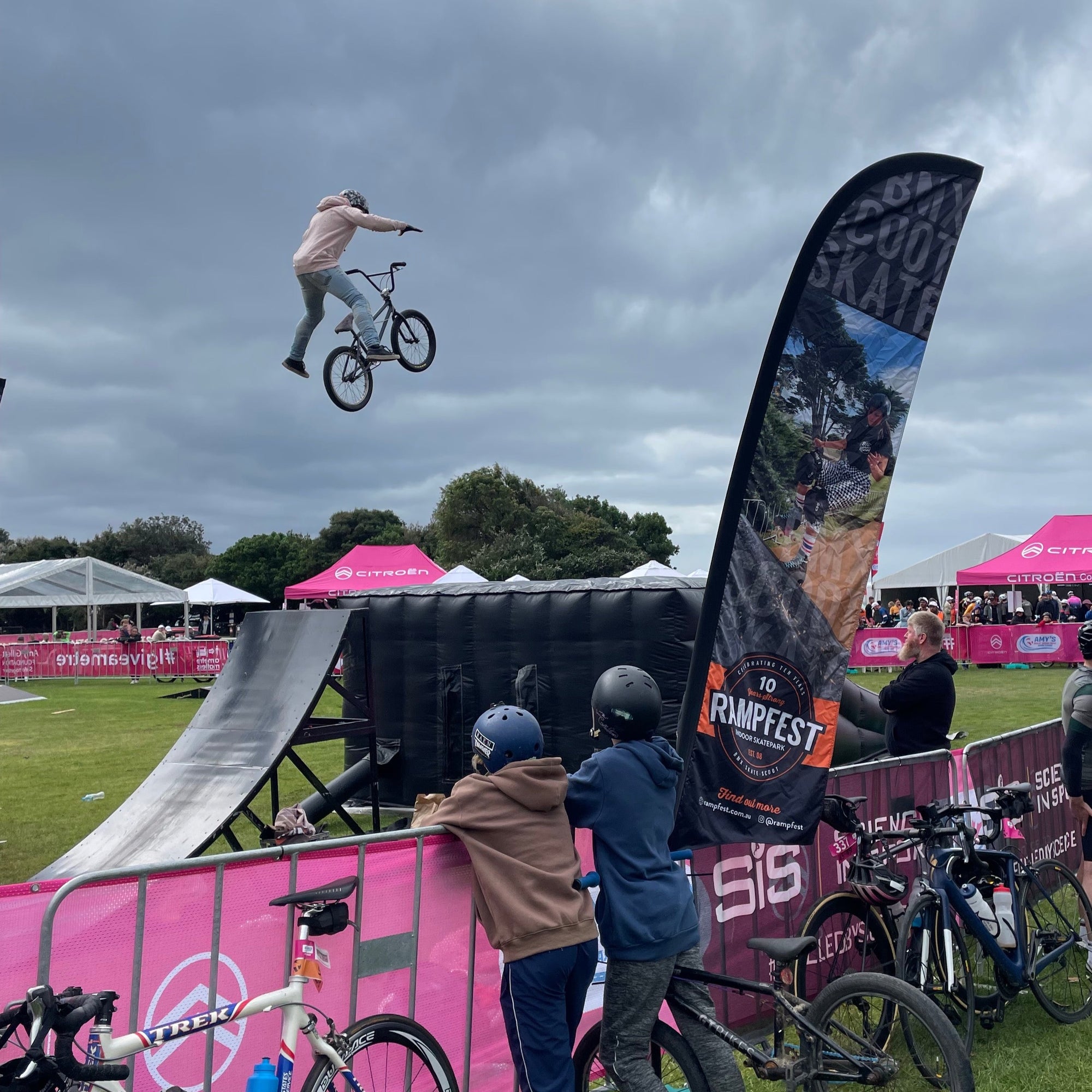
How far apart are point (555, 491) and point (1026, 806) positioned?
72.4 metres

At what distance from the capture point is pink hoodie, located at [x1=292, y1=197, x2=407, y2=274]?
313 inches

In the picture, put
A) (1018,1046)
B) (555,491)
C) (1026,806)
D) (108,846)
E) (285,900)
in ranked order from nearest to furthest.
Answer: (285,900)
(1018,1046)
(1026,806)
(108,846)
(555,491)

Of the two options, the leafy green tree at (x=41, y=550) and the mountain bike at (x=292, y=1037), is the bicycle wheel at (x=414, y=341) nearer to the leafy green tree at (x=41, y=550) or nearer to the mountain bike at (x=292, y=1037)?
the mountain bike at (x=292, y=1037)

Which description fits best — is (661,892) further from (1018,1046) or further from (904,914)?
(1018,1046)

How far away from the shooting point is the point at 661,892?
3.36 meters

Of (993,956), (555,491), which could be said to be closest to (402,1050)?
(993,956)

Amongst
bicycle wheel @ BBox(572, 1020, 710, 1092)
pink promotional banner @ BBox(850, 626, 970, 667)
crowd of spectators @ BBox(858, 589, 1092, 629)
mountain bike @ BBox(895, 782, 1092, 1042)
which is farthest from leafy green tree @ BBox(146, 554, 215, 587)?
bicycle wheel @ BBox(572, 1020, 710, 1092)

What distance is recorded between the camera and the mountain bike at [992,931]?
4.57 metres

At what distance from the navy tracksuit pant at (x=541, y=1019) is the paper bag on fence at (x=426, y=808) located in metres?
0.60

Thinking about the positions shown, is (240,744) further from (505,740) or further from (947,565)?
(947,565)

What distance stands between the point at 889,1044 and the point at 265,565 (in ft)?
262

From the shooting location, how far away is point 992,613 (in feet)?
105

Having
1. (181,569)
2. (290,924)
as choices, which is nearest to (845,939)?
(290,924)

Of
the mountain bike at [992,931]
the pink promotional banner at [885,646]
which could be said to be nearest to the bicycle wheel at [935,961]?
the mountain bike at [992,931]
